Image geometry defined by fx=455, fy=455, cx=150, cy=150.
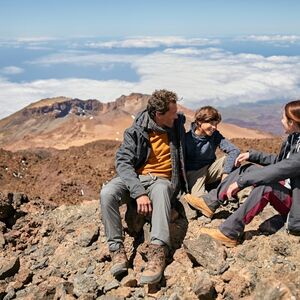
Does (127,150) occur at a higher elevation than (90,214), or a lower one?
higher

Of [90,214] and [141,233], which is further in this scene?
[90,214]

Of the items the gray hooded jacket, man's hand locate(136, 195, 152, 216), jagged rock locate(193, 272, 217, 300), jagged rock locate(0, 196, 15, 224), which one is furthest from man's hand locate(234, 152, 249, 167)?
jagged rock locate(0, 196, 15, 224)

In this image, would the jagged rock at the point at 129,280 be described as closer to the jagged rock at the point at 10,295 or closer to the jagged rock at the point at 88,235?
the jagged rock at the point at 88,235

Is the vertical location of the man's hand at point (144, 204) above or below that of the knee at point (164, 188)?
below

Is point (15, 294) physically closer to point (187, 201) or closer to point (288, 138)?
point (187, 201)

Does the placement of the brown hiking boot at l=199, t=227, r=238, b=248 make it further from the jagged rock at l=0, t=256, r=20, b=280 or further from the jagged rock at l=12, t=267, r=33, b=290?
the jagged rock at l=0, t=256, r=20, b=280

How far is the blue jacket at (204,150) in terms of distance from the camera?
6227 mm

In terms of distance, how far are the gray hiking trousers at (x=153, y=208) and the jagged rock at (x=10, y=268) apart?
1580 millimetres

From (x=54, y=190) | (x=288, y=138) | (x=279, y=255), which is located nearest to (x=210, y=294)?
(x=279, y=255)

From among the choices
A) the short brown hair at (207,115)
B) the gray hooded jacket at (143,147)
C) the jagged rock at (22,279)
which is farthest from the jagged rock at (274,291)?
the jagged rock at (22,279)

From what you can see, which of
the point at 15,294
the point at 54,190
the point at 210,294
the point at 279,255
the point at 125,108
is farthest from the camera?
the point at 125,108

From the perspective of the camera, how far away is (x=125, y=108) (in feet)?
254

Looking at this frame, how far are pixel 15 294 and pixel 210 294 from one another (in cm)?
259

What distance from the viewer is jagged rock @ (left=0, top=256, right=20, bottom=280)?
20.4 feet
